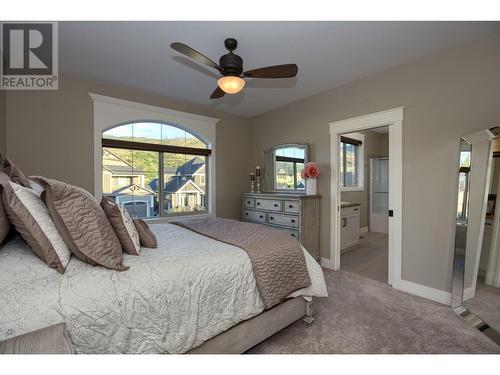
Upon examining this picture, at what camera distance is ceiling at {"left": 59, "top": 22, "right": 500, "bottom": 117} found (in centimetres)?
195

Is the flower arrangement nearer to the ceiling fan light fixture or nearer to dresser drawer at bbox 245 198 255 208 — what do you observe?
dresser drawer at bbox 245 198 255 208

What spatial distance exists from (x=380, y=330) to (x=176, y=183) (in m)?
3.27

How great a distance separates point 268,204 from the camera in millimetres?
3666

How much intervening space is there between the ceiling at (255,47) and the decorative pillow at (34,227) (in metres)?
1.58

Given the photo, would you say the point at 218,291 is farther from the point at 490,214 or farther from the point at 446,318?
the point at 490,214

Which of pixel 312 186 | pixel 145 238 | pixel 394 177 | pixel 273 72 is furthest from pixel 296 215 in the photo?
pixel 145 238

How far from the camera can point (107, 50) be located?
7.48 ft

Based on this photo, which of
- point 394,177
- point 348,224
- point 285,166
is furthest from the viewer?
point 348,224

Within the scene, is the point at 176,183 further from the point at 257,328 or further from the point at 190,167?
the point at 257,328

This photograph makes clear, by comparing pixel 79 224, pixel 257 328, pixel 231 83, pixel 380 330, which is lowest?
pixel 380 330

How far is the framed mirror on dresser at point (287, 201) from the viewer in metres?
3.24

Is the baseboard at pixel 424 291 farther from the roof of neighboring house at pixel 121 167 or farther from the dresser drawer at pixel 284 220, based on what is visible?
the roof of neighboring house at pixel 121 167

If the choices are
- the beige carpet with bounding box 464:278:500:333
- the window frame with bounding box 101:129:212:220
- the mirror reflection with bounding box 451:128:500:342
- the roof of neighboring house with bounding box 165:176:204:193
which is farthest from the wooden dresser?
the beige carpet with bounding box 464:278:500:333
